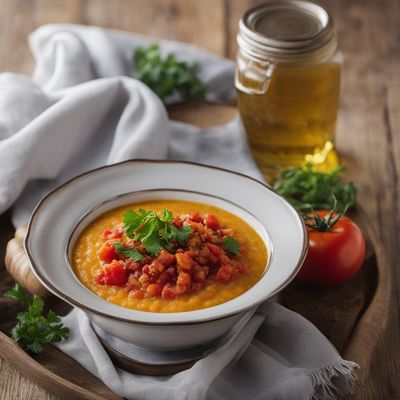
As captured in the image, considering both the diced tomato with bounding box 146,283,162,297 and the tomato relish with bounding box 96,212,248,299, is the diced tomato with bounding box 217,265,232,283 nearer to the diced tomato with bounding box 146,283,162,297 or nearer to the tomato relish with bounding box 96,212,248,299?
the tomato relish with bounding box 96,212,248,299

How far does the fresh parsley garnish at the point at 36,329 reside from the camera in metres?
2.97

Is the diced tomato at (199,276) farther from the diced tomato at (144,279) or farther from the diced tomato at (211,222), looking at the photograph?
the diced tomato at (211,222)

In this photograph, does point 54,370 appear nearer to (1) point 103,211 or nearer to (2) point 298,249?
(1) point 103,211

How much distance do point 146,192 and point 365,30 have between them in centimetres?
304

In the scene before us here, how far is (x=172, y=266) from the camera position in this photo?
2.79 m

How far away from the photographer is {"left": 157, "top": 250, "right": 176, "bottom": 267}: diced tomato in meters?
2.78

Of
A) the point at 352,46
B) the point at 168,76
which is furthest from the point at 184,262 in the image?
the point at 352,46

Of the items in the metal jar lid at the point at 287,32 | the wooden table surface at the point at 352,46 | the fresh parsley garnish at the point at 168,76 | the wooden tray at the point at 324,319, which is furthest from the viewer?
the fresh parsley garnish at the point at 168,76

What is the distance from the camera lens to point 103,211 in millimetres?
3225

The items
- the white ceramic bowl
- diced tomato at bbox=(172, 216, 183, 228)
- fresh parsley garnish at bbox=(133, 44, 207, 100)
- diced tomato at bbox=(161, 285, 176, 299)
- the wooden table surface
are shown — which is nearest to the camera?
the white ceramic bowl

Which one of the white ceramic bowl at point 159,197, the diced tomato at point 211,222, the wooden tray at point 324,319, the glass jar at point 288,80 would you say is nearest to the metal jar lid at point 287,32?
the glass jar at point 288,80

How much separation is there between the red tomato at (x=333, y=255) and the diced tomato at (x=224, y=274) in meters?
0.58

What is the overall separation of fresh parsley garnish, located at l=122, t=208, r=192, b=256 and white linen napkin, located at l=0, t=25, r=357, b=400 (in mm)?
418

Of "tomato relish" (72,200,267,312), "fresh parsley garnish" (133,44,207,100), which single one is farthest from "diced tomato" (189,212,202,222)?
"fresh parsley garnish" (133,44,207,100)
